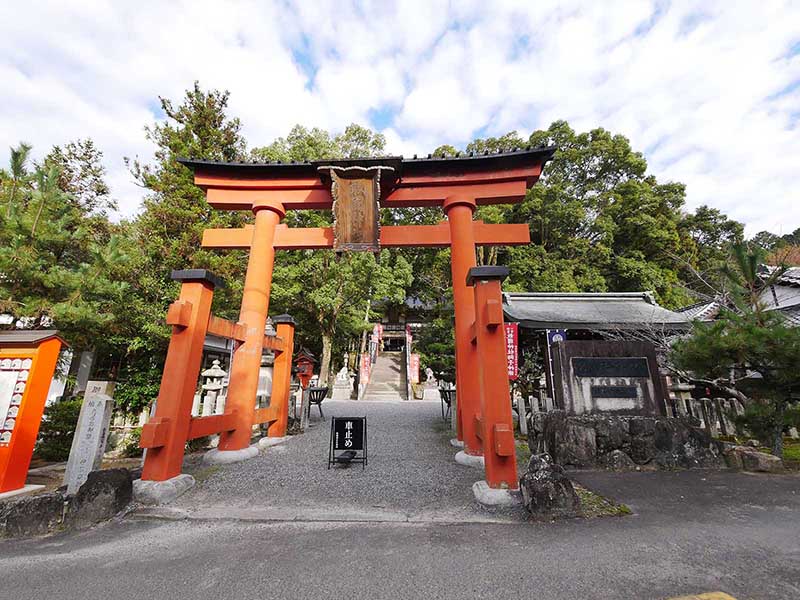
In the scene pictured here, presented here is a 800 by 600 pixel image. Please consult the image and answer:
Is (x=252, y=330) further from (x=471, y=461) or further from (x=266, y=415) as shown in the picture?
(x=471, y=461)

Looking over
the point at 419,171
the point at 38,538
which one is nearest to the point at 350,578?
the point at 38,538

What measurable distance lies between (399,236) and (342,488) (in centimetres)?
439

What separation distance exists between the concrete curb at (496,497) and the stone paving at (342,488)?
10 centimetres

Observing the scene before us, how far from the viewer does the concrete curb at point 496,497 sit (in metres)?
3.40

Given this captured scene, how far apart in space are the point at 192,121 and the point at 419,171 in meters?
8.30

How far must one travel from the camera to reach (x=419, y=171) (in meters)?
6.62

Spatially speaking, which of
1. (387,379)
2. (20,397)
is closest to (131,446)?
(20,397)

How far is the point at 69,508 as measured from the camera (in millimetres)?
3150

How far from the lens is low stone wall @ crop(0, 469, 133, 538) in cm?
297

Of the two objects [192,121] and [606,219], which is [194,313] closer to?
[192,121]

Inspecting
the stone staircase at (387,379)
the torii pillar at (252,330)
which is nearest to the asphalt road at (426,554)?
Answer: the torii pillar at (252,330)

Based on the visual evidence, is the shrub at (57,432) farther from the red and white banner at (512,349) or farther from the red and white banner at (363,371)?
the red and white banner at (363,371)

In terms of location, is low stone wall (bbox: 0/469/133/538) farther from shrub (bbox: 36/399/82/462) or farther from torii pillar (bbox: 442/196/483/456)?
shrub (bbox: 36/399/82/462)

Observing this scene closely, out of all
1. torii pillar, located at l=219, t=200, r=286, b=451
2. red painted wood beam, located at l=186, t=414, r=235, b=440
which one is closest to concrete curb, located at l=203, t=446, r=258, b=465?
torii pillar, located at l=219, t=200, r=286, b=451
